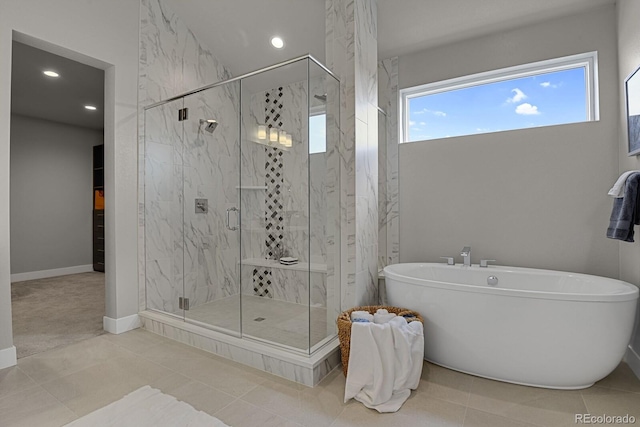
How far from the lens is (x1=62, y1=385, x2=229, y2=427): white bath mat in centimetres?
173

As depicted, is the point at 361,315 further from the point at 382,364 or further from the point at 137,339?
the point at 137,339

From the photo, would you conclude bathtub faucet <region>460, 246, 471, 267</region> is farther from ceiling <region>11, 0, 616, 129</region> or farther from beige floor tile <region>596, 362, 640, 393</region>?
ceiling <region>11, 0, 616, 129</region>

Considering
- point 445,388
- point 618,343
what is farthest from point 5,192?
point 618,343

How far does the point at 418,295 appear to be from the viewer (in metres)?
2.36

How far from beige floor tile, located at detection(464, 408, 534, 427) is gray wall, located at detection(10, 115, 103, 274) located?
21.8 ft

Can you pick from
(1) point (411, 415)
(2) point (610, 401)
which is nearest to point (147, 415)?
(1) point (411, 415)

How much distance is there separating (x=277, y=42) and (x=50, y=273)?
5.52 metres

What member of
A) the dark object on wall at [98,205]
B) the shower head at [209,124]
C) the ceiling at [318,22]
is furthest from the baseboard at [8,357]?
the dark object on wall at [98,205]

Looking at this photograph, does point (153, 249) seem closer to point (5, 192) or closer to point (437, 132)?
point (5, 192)

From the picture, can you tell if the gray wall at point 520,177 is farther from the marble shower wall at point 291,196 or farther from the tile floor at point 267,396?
the marble shower wall at point 291,196

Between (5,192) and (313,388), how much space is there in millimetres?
2560

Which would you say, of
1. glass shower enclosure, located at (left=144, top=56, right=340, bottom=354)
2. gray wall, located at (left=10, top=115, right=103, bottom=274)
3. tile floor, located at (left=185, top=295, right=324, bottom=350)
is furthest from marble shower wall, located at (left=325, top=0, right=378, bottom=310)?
gray wall, located at (left=10, top=115, right=103, bottom=274)

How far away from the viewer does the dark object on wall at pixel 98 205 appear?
6262mm

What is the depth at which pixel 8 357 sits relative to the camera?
240 centimetres
